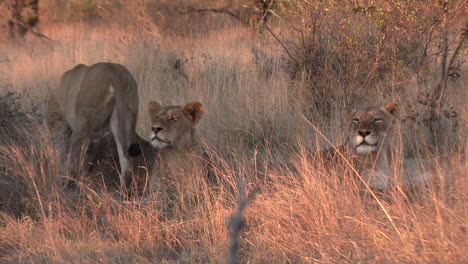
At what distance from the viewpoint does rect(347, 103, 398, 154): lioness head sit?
15.5ft

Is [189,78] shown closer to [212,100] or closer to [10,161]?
A: [212,100]

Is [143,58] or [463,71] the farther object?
[143,58]

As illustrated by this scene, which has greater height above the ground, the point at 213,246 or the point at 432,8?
the point at 432,8

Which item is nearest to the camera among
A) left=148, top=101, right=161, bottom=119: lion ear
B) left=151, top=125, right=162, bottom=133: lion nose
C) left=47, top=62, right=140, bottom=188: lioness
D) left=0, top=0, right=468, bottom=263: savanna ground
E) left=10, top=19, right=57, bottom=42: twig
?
left=0, top=0, right=468, bottom=263: savanna ground

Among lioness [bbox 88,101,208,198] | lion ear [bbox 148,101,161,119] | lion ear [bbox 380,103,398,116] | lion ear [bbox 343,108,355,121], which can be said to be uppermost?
lion ear [bbox 380,103,398,116]

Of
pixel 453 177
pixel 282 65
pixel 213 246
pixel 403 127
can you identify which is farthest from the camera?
pixel 282 65

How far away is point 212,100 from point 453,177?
3.78 metres

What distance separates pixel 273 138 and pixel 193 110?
124 cm

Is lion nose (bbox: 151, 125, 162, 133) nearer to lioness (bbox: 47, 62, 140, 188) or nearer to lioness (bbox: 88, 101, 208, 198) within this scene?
lioness (bbox: 88, 101, 208, 198)

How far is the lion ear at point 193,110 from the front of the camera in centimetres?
506

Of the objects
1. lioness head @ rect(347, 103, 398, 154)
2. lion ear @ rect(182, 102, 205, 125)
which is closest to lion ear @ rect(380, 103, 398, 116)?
lioness head @ rect(347, 103, 398, 154)

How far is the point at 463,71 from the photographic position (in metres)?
8.11

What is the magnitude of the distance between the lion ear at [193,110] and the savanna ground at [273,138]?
371 mm

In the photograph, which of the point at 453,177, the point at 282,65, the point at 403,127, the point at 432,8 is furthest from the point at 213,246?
the point at 282,65
